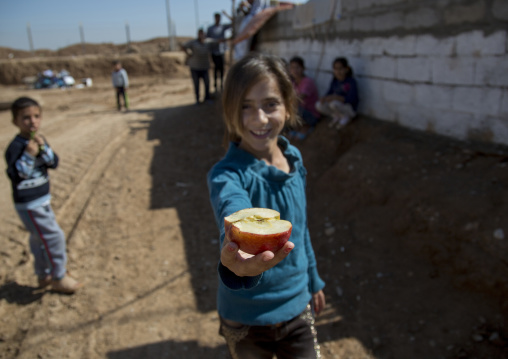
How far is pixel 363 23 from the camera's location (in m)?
4.98

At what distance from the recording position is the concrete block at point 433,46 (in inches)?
148

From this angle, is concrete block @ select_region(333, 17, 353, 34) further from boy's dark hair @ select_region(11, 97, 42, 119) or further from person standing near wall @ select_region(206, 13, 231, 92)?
person standing near wall @ select_region(206, 13, 231, 92)

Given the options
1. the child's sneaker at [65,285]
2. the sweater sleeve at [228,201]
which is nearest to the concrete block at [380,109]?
the sweater sleeve at [228,201]

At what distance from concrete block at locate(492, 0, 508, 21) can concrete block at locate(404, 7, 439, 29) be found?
2.05ft

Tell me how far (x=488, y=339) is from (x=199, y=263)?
247cm

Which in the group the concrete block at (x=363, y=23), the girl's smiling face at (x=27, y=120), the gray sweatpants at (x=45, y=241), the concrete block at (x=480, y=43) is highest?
the concrete block at (x=363, y=23)

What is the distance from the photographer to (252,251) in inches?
40.6

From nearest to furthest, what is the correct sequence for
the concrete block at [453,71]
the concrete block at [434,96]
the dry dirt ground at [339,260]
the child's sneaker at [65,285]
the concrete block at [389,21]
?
the dry dirt ground at [339,260]
the child's sneaker at [65,285]
the concrete block at [453,71]
the concrete block at [434,96]
the concrete block at [389,21]

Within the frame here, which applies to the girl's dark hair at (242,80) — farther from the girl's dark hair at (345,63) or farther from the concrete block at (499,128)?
the girl's dark hair at (345,63)

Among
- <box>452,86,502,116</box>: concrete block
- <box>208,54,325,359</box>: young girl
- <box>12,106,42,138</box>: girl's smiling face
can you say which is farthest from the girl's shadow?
<box>452,86,502,116</box>: concrete block

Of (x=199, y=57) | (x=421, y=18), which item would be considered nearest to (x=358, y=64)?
(x=421, y=18)

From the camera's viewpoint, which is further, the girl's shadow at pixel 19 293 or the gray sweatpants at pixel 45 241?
the girl's shadow at pixel 19 293

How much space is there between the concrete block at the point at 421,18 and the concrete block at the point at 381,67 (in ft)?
1.47

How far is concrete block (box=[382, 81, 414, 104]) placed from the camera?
4.38m
